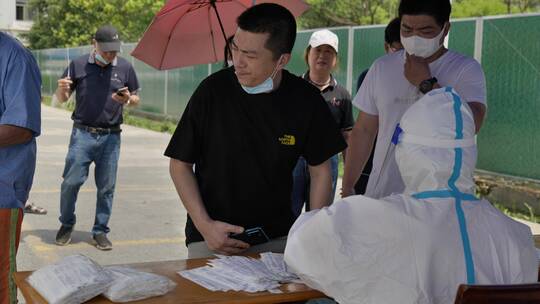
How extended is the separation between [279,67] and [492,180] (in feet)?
21.8

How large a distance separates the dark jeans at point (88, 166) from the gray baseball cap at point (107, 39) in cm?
77

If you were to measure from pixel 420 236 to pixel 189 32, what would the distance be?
9.63 feet

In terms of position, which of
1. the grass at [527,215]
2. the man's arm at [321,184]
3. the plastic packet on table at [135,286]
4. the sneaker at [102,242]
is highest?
the man's arm at [321,184]

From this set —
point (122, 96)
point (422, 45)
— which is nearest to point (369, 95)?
point (422, 45)

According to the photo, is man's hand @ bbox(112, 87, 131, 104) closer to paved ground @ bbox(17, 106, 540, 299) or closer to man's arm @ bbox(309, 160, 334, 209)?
paved ground @ bbox(17, 106, 540, 299)

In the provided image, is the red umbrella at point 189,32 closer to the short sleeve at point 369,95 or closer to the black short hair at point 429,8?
the short sleeve at point 369,95

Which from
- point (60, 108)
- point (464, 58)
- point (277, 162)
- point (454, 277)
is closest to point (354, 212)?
point (454, 277)

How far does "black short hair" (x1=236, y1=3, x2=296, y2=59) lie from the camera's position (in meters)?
2.96

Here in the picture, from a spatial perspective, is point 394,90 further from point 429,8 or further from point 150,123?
point 150,123

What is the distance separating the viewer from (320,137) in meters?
3.17

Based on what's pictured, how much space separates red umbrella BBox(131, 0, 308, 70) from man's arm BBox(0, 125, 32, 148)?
5.05 feet

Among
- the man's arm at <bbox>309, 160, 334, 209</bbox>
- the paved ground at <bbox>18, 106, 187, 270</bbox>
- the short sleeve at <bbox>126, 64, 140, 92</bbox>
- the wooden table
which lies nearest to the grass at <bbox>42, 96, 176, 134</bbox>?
the paved ground at <bbox>18, 106, 187, 270</bbox>

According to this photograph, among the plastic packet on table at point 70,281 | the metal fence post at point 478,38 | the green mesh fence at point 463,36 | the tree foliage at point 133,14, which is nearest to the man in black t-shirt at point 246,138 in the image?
the plastic packet on table at point 70,281

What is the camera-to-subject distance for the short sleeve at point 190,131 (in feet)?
10.1
